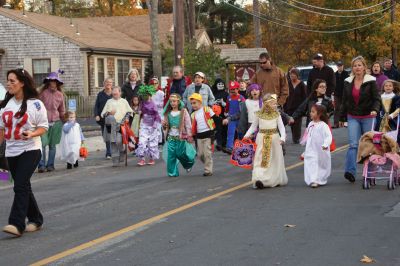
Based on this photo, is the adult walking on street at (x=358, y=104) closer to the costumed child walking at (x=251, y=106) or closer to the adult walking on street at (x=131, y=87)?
the costumed child walking at (x=251, y=106)

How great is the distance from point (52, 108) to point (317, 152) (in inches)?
237

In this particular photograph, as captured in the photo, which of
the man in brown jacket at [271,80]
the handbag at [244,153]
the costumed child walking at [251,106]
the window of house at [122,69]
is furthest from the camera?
the window of house at [122,69]

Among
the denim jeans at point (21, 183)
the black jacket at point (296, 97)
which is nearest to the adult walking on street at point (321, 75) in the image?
the black jacket at point (296, 97)

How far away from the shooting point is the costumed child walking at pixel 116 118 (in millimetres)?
16297

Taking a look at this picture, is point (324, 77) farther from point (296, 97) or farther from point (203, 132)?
point (203, 132)

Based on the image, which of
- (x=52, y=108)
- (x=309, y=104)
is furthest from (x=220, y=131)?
(x=52, y=108)

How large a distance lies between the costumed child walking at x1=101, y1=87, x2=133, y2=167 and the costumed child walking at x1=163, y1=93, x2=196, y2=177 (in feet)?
8.57

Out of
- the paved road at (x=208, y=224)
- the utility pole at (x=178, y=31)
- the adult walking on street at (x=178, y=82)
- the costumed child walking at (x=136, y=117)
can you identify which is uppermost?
the utility pole at (x=178, y=31)

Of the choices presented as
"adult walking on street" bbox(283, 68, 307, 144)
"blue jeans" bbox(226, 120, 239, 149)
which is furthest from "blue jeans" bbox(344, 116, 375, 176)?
"adult walking on street" bbox(283, 68, 307, 144)

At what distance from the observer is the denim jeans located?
8.38 m

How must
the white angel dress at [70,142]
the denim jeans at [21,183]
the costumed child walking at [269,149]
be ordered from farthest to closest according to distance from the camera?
the white angel dress at [70,142]
the costumed child walking at [269,149]
the denim jeans at [21,183]

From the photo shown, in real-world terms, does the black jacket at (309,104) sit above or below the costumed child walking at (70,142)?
above

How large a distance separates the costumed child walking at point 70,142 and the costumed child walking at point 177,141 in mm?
2916

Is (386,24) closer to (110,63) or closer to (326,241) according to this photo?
(110,63)
